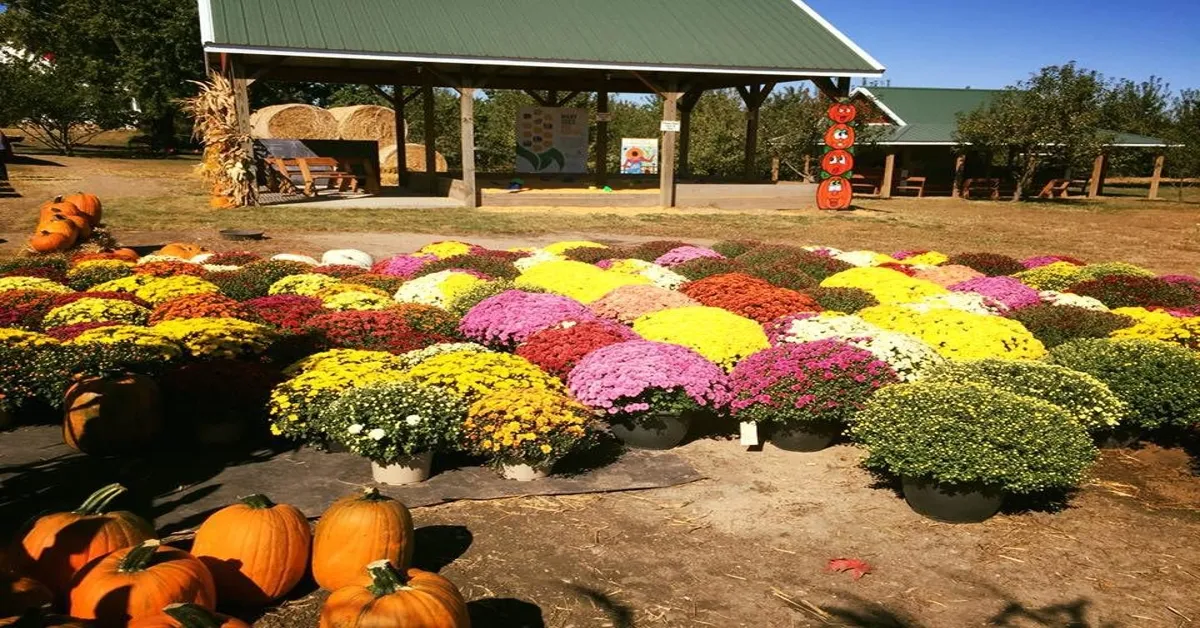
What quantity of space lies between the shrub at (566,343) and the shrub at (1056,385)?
248cm

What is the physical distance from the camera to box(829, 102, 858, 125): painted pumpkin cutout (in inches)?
951

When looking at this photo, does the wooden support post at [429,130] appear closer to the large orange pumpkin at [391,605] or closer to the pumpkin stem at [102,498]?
the pumpkin stem at [102,498]

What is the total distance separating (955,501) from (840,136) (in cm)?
2153

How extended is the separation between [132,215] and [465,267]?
452 inches

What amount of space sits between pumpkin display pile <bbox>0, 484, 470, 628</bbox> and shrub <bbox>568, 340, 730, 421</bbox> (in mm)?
2040

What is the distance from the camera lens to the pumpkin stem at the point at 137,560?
3111 mm

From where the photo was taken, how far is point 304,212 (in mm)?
19141

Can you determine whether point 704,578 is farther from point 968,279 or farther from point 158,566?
point 968,279

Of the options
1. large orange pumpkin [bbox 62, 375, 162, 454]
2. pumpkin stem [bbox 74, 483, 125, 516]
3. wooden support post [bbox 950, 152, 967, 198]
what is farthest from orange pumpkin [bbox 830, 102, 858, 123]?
pumpkin stem [bbox 74, 483, 125, 516]

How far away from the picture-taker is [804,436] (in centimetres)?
589

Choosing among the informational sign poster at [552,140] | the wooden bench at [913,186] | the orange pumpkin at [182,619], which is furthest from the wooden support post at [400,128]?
the orange pumpkin at [182,619]

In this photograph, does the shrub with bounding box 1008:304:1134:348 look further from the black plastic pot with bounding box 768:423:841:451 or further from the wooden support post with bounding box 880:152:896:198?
the wooden support post with bounding box 880:152:896:198

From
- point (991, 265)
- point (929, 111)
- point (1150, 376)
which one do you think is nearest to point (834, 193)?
point (991, 265)

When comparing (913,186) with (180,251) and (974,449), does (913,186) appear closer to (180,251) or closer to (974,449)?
(180,251)
